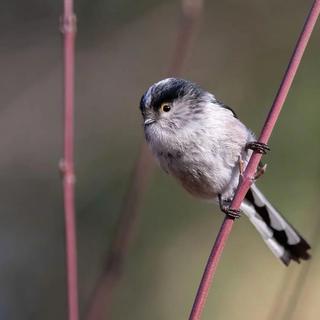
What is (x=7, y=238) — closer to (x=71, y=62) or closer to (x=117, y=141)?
(x=117, y=141)

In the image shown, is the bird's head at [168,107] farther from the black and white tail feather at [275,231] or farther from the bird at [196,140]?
the black and white tail feather at [275,231]

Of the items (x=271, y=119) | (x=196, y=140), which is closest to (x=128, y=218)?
(x=271, y=119)

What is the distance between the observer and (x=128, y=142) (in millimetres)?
4305

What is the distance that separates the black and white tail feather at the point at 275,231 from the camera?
95.1 inches

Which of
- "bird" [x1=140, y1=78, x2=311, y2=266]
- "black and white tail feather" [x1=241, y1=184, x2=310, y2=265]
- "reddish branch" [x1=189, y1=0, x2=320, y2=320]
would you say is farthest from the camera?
"black and white tail feather" [x1=241, y1=184, x2=310, y2=265]

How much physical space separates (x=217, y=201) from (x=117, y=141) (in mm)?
1859

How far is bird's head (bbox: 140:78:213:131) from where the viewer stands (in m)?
2.34

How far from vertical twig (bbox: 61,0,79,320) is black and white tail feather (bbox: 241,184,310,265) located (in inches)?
39.5

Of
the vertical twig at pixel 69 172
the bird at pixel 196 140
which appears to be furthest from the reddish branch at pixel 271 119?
the bird at pixel 196 140

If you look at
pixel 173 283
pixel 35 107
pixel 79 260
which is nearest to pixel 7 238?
pixel 79 260

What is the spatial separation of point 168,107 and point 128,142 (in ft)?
6.39

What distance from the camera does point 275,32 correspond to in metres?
4.30

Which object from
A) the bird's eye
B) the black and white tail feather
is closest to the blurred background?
the black and white tail feather

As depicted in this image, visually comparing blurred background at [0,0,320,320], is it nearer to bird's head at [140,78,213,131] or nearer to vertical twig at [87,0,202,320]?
bird's head at [140,78,213,131]
